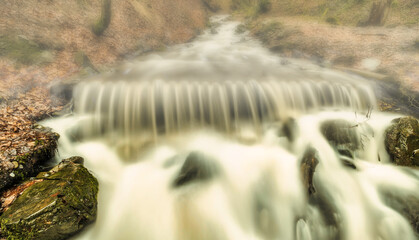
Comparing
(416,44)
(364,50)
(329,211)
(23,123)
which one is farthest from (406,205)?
(23,123)

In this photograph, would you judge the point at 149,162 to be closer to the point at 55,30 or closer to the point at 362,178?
the point at 362,178

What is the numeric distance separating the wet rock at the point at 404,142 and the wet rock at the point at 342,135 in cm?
70

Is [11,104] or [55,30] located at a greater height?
[55,30]

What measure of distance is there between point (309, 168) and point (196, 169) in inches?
106

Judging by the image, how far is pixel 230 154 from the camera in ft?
19.0

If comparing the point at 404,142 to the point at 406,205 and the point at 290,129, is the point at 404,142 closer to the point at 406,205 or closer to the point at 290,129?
the point at 406,205

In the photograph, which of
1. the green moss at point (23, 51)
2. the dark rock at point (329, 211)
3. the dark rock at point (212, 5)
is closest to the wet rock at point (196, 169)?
the dark rock at point (329, 211)

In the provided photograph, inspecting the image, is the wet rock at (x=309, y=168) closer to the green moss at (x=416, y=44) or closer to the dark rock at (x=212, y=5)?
the green moss at (x=416, y=44)

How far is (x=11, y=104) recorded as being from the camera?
559 cm

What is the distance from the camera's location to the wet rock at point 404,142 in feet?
15.8

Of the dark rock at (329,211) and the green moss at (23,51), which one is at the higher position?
the green moss at (23,51)

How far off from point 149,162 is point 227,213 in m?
2.46

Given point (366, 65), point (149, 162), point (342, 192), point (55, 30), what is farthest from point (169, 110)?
point (366, 65)

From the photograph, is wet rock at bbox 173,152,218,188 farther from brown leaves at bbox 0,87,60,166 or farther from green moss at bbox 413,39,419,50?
green moss at bbox 413,39,419,50
